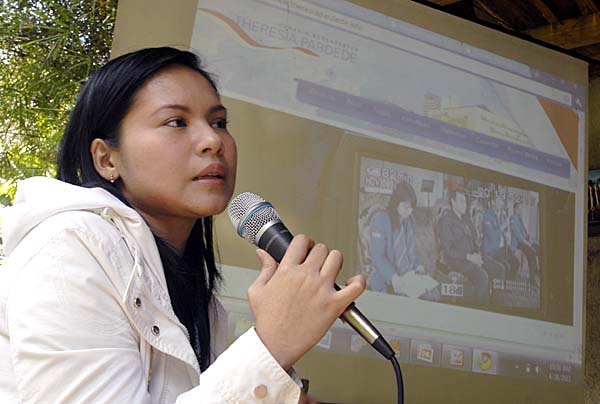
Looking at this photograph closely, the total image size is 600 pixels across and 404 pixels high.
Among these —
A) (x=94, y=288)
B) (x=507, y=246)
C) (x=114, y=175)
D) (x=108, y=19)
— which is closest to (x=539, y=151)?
(x=507, y=246)

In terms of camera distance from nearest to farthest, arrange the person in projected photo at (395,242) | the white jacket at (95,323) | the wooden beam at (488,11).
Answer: the white jacket at (95,323) < the person in projected photo at (395,242) < the wooden beam at (488,11)

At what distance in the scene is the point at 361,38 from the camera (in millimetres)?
2814

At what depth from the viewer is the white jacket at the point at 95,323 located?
716 millimetres

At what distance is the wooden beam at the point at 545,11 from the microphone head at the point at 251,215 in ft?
11.3

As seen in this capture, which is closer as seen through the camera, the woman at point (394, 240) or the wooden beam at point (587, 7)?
the woman at point (394, 240)

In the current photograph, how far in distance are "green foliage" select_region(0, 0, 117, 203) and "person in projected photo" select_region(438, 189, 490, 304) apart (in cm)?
153

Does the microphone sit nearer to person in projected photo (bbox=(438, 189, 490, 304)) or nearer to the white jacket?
the white jacket

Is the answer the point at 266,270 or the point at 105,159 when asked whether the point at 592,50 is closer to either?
the point at 105,159

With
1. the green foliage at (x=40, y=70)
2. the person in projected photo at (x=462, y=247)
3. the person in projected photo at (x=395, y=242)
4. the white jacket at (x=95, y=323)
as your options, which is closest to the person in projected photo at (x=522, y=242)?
the person in projected photo at (x=462, y=247)

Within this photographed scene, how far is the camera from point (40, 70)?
2402 millimetres

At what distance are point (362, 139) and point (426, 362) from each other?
36.0 inches

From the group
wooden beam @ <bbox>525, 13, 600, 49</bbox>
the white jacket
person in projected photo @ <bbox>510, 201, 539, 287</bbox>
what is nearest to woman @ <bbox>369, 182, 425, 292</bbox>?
person in projected photo @ <bbox>510, 201, 539, 287</bbox>

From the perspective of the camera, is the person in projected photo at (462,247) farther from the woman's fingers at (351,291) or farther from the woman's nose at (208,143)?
the woman's fingers at (351,291)

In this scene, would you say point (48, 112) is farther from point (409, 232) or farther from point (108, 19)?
point (409, 232)
